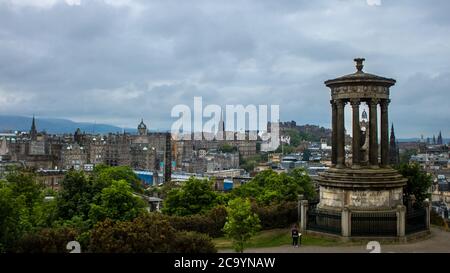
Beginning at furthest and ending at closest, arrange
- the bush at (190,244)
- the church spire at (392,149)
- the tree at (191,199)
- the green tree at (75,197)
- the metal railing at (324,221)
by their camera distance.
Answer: the church spire at (392,149) → the tree at (191,199) → the green tree at (75,197) → the metal railing at (324,221) → the bush at (190,244)

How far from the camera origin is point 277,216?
3167 centimetres

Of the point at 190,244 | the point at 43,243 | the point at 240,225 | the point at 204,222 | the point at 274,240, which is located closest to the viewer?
the point at 190,244

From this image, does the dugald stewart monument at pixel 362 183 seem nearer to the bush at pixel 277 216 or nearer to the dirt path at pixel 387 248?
the dirt path at pixel 387 248

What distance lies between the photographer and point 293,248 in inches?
994

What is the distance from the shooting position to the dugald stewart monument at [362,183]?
2584 cm

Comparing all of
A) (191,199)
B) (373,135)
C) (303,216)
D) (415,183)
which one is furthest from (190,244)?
(415,183)

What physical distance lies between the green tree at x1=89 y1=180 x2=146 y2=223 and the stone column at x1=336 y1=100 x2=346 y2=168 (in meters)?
13.6

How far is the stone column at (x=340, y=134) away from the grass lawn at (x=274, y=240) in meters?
4.39

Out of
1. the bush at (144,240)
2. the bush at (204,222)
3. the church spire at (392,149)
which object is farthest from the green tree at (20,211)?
the church spire at (392,149)

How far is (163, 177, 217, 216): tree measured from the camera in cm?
3969

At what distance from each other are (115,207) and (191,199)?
717 cm

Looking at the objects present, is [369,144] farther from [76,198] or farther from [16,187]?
[16,187]

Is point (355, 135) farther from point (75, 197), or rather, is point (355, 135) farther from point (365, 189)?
point (75, 197)

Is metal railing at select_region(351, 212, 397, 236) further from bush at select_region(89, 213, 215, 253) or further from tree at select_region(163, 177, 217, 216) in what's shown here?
tree at select_region(163, 177, 217, 216)
